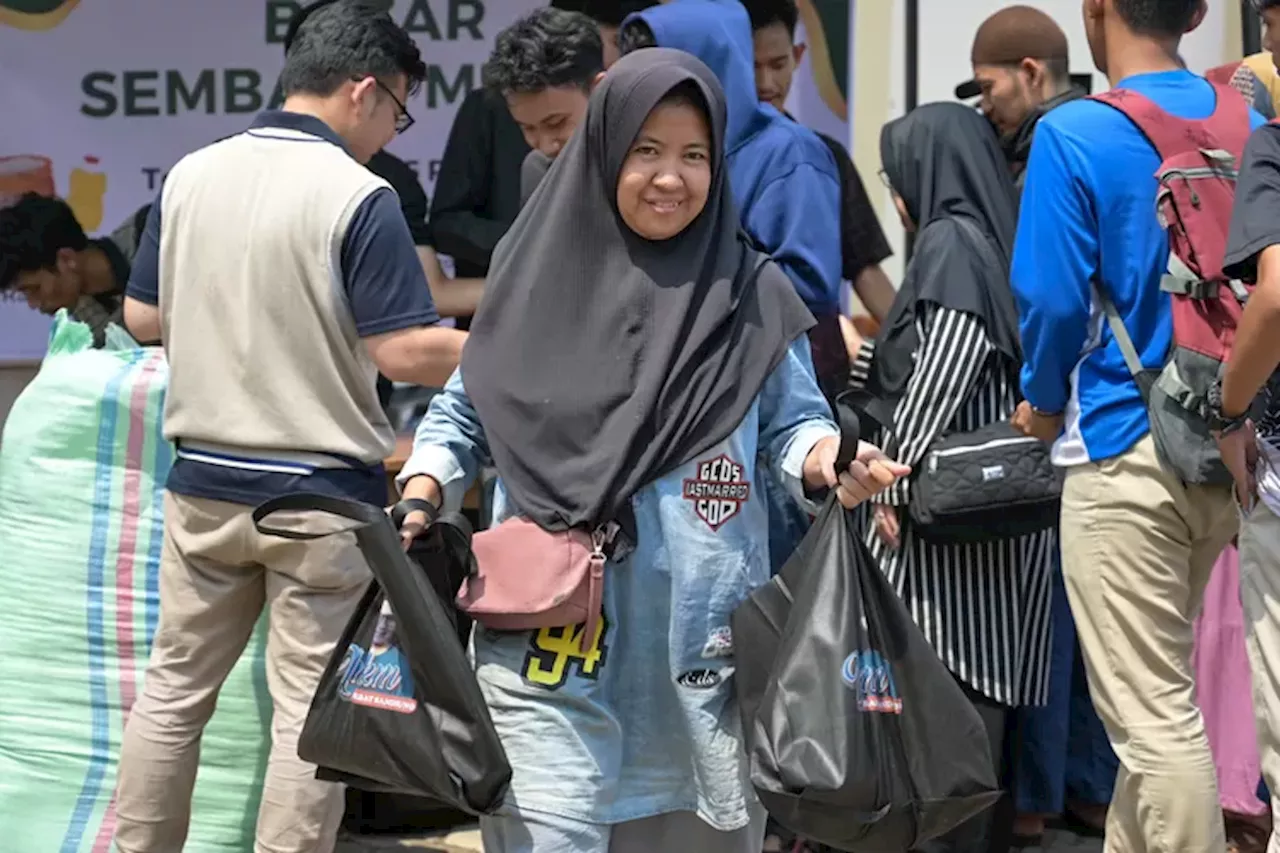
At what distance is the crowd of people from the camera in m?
2.66

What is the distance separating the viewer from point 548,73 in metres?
4.16

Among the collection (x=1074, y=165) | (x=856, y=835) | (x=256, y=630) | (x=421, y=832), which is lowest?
(x=421, y=832)

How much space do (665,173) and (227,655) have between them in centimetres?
170

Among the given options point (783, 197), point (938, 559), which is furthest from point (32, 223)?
point (938, 559)

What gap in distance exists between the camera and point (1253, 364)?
289 cm

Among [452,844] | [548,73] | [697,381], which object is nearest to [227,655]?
[452,844]

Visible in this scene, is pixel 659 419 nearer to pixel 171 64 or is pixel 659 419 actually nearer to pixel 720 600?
pixel 720 600

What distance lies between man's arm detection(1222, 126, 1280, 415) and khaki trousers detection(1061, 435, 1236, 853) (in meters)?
0.54

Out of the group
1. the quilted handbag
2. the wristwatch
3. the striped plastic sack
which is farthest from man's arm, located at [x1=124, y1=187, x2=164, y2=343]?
the wristwatch

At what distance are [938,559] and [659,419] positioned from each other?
1607 millimetres

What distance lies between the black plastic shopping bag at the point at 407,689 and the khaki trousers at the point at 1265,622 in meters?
1.33

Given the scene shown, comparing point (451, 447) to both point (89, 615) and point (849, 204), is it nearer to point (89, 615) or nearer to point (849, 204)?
point (89, 615)

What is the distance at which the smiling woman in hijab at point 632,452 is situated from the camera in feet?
8.63

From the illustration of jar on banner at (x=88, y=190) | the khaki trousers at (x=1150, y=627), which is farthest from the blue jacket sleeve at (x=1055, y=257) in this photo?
the illustration of jar on banner at (x=88, y=190)
